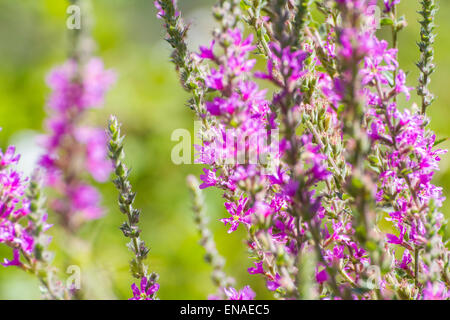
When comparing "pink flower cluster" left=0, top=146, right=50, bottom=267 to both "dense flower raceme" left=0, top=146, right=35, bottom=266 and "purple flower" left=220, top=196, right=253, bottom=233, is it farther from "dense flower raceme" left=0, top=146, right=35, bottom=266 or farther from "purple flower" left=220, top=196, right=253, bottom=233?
"purple flower" left=220, top=196, right=253, bottom=233

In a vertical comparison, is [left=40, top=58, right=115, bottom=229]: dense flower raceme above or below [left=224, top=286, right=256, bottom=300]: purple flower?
above

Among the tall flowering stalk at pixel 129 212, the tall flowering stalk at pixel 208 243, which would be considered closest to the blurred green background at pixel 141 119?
the tall flowering stalk at pixel 129 212

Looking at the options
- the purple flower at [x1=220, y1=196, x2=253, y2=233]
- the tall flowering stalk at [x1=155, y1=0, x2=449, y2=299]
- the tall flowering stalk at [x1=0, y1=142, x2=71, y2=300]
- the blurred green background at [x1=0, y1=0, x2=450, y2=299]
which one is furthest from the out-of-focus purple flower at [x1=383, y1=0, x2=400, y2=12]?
the blurred green background at [x1=0, y1=0, x2=450, y2=299]

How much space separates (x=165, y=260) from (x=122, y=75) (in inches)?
58.5

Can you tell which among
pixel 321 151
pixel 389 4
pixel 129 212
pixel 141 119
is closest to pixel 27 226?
pixel 129 212

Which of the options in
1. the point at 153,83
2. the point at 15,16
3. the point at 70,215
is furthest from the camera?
the point at 15,16

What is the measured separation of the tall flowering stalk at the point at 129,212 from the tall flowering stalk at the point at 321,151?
5.3 inches

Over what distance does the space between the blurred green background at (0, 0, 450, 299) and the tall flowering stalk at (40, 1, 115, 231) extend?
1280 mm

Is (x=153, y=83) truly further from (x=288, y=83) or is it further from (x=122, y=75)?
(x=288, y=83)

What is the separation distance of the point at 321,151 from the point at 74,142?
0.43 metres

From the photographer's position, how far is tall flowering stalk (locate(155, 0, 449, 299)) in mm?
628
